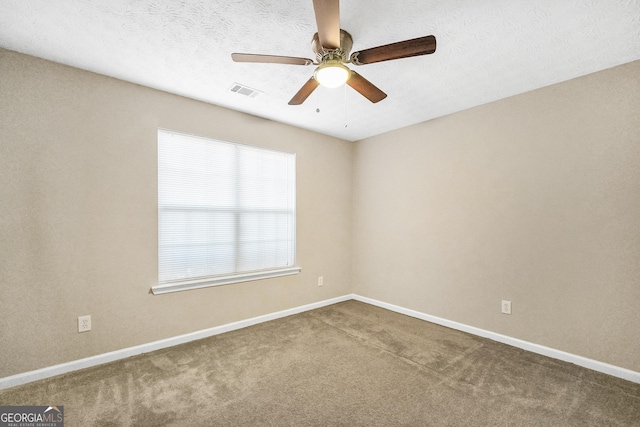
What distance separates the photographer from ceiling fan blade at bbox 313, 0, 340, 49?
1.27 m

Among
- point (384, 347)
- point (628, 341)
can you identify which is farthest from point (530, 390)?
point (384, 347)

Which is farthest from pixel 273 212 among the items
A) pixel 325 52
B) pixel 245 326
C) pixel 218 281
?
pixel 325 52

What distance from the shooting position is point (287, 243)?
3.78 metres

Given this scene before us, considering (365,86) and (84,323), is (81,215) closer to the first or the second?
(84,323)

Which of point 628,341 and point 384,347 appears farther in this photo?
point 384,347

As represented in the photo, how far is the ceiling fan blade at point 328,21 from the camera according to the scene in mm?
1271

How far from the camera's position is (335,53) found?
65.6 inches

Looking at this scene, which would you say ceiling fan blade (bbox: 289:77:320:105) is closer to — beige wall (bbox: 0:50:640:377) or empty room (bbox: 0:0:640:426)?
empty room (bbox: 0:0:640:426)

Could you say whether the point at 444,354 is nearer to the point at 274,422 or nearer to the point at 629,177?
the point at 274,422

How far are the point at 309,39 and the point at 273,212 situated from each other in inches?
84.0

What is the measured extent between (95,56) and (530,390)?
13.7 feet

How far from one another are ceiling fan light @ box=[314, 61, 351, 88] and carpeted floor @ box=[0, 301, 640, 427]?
2172 millimetres

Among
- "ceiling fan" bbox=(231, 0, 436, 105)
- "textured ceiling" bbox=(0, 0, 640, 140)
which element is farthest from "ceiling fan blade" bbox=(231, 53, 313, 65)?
"textured ceiling" bbox=(0, 0, 640, 140)

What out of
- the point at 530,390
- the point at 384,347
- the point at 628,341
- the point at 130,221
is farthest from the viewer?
the point at 384,347
